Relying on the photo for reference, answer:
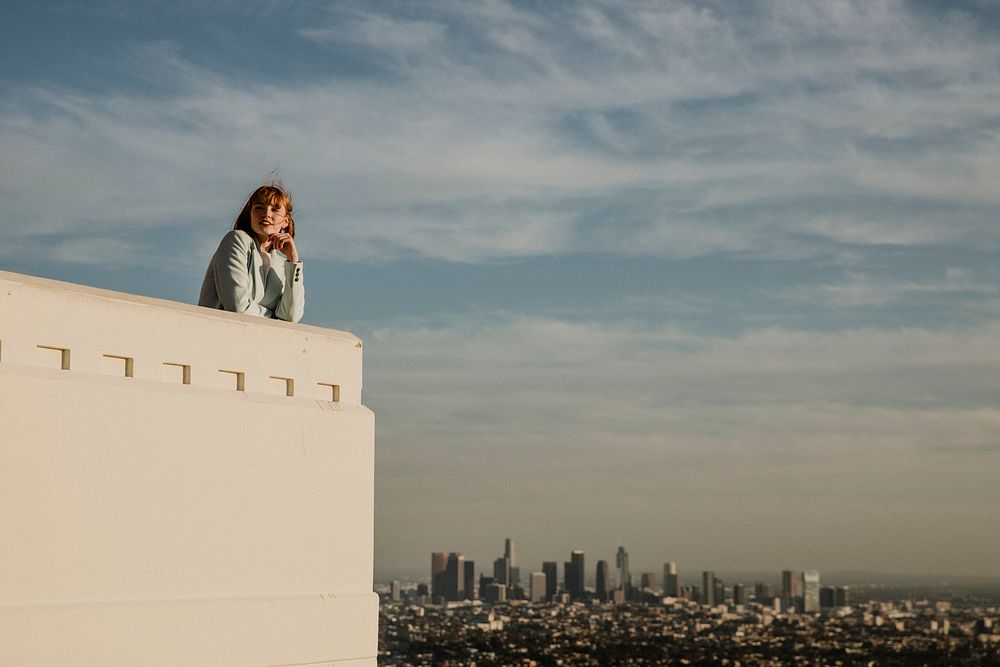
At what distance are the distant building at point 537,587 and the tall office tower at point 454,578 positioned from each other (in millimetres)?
6394

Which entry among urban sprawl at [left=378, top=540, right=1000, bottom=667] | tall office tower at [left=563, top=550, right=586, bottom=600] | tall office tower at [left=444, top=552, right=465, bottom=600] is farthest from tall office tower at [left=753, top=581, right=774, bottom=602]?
tall office tower at [left=444, top=552, right=465, bottom=600]

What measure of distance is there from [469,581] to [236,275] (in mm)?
40325

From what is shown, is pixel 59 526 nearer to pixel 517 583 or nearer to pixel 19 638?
pixel 19 638

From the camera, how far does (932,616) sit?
5322cm

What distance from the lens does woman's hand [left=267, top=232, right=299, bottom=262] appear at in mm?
7469

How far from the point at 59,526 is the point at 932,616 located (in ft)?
176

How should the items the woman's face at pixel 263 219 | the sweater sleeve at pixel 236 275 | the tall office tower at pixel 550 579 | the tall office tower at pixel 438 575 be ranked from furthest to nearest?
the tall office tower at pixel 550 579 → the tall office tower at pixel 438 575 → the woman's face at pixel 263 219 → the sweater sleeve at pixel 236 275

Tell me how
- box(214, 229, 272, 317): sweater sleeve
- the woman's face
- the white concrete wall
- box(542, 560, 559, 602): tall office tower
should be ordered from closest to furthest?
the white concrete wall
box(214, 229, 272, 317): sweater sleeve
the woman's face
box(542, 560, 559, 602): tall office tower

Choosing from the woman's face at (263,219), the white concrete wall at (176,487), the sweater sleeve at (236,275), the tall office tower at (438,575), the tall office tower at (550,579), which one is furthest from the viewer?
the tall office tower at (550,579)

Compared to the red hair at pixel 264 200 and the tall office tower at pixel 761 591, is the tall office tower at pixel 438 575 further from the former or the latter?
the red hair at pixel 264 200

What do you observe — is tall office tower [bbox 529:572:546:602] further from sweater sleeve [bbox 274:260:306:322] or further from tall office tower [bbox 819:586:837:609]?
sweater sleeve [bbox 274:260:306:322]

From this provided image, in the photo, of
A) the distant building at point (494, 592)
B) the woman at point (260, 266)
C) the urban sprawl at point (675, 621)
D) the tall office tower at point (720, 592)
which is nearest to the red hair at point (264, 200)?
the woman at point (260, 266)

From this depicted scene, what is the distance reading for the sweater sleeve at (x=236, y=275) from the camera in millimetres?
7051

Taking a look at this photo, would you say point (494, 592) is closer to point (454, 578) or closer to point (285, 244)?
point (454, 578)
